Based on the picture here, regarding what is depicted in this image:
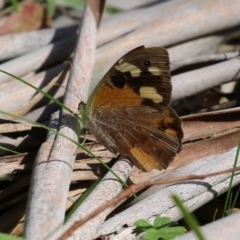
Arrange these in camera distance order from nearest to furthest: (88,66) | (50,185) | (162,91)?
1. (50,185)
2. (162,91)
3. (88,66)

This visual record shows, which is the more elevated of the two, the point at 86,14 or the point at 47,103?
the point at 86,14

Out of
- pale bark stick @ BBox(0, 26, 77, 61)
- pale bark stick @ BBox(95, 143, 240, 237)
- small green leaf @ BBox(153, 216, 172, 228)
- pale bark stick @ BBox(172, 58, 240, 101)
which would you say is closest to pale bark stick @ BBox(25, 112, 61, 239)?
pale bark stick @ BBox(95, 143, 240, 237)

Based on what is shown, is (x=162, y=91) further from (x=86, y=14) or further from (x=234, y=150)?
(x=86, y=14)

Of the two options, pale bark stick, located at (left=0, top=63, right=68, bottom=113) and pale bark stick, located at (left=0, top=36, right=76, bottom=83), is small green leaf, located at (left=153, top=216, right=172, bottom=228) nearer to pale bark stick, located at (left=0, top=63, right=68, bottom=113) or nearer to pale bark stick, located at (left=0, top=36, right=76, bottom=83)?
pale bark stick, located at (left=0, top=63, right=68, bottom=113)

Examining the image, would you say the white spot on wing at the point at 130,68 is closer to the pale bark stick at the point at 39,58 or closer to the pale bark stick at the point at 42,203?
the pale bark stick at the point at 42,203

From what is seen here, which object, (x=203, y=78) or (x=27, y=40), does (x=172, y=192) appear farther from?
(x=27, y=40)

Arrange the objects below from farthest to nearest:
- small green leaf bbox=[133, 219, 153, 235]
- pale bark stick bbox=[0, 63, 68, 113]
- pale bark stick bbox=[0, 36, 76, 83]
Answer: pale bark stick bbox=[0, 36, 76, 83], pale bark stick bbox=[0, 63, 68, 113], small green leaf bbox=[133, 219, 153, 235]

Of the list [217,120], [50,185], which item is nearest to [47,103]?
[217,120]

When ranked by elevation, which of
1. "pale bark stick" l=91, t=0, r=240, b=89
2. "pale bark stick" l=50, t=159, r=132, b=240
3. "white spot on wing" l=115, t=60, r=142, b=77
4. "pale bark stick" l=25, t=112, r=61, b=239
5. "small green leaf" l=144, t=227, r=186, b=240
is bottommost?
"small green leaf" l=144, t=227, r=186, b=240

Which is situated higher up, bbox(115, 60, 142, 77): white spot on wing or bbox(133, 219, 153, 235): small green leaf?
bbox(115, 60, 142, 77): white spot on wing
